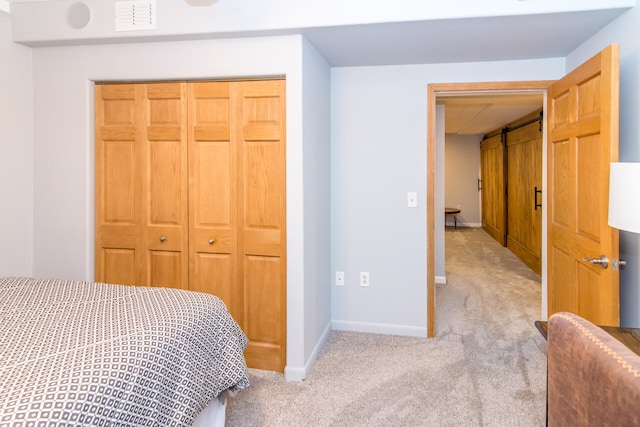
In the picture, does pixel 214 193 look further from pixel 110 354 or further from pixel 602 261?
pixel 602 261

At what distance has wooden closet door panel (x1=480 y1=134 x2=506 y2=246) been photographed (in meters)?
7.54

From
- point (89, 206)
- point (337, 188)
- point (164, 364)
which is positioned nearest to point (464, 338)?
point (337, 188)

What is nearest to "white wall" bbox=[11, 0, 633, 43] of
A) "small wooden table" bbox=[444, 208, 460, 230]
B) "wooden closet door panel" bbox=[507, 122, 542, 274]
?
"wooden closet door panel" bbox=[507, 122, 542, 274]

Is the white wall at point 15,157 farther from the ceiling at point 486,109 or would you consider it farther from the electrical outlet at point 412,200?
the ceiling at point 486,109

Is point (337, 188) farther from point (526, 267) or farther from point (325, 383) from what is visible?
point (526, 267)

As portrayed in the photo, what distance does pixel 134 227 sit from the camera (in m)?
2.83

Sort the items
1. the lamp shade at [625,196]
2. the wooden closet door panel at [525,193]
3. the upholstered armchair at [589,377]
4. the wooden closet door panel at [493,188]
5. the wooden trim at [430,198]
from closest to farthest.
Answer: the upholstered armchair at [589,377]
the lamp shade at [625,196]
the wooden trim at [430,198]
the wooden closet door panel at [525,193]
the wooden closet door panel at [493,188]

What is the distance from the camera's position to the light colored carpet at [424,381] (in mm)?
2174

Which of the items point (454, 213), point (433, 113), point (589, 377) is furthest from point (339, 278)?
point (454, 213)

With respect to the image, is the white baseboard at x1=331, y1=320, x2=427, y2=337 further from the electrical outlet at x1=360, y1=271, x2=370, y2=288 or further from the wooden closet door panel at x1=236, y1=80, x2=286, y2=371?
the wooden closet door panel at x1=236, y1=80, x2=286, y2=371

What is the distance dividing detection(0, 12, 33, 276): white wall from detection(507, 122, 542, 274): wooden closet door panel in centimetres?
527

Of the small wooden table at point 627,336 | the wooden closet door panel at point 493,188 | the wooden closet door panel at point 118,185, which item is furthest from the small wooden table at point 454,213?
the small wooden table at point 627,336

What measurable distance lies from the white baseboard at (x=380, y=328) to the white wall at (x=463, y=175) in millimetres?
7167

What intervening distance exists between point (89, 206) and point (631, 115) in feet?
10.9
